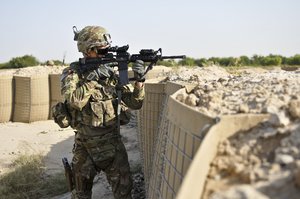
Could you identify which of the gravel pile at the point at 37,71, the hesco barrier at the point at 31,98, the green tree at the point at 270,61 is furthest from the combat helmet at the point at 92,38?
the green tree at the point at 270,61

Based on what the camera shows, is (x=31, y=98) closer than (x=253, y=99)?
No

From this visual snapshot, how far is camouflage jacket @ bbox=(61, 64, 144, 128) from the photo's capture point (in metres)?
3.48

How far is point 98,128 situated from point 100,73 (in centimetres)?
48

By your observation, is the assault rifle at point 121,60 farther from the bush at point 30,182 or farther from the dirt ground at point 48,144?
the bush at point 30,182

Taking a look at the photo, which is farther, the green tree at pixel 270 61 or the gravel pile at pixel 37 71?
the green tree at pixel 270 61

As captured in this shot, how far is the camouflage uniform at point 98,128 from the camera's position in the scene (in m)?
3.54

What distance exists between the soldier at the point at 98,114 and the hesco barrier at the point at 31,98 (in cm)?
607

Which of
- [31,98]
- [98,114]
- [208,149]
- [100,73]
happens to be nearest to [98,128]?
[98,114]

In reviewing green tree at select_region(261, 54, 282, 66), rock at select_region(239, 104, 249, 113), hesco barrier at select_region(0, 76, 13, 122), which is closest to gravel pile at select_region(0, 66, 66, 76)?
hesco barrier at select_region(0, 76, 13, 122)

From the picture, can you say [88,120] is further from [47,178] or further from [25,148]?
[25,148]

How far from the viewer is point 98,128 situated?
3.61 metres

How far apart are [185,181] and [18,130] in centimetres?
826

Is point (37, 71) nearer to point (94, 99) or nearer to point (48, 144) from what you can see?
point (48, 144)

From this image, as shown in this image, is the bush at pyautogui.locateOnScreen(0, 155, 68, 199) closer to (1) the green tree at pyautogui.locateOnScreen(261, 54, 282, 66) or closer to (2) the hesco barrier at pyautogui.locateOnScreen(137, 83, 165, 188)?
(2) the hesco barrier at pyautogui.locateOnScreen(137, 83, 165, 188)
